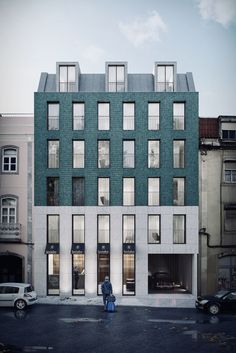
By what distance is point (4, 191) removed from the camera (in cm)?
3244

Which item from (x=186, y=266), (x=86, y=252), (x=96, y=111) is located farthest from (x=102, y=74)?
(x=186, y=266)

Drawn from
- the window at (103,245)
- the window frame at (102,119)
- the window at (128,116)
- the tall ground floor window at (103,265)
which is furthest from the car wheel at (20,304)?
the window at (128,116)

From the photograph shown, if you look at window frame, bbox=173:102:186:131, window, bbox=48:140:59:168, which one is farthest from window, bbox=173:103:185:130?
window, bbox=48:140:59:168

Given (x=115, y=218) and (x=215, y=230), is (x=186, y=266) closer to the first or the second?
(x=215, y=230)

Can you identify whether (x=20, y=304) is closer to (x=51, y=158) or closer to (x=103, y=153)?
(x=51, y=158)

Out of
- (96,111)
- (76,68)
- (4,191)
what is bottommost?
(4,191)

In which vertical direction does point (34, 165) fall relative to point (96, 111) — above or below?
below

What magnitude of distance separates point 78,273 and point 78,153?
31.7 ft

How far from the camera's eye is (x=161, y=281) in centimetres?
3359

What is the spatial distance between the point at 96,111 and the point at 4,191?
1019cm

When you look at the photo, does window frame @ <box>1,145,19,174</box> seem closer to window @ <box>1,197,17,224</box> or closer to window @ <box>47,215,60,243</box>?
window @ <box>1,197,17,224</box>

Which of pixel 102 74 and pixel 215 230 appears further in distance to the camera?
pixel 102 74

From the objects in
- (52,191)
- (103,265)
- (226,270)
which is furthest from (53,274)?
(226,270)

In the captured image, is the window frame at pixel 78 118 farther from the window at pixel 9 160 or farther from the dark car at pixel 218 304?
the dark car at pixel 218 304
